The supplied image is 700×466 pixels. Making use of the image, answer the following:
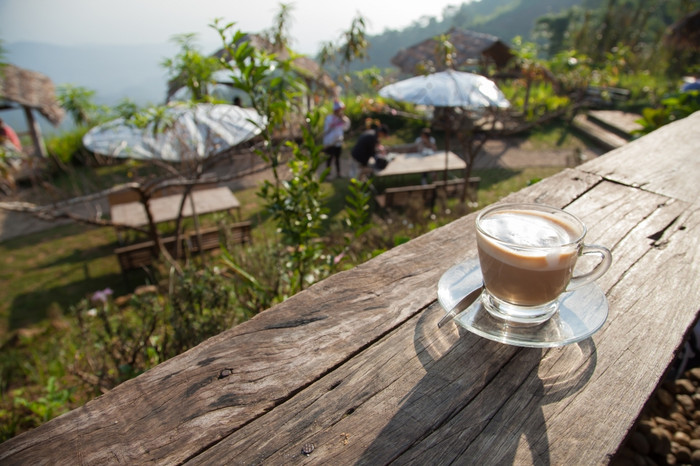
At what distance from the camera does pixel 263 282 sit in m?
3.10

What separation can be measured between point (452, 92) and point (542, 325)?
7.95 metres

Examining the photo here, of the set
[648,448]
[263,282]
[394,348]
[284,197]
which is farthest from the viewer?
[263,282]

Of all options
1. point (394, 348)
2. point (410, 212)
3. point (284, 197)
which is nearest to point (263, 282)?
point (284, 197)

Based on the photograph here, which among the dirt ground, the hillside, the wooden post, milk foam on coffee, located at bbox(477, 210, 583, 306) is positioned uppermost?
the hillside

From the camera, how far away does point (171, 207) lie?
7145mm

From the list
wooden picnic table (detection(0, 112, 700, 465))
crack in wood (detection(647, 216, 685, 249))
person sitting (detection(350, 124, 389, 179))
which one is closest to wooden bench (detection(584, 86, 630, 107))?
person sitting (detection(350, 124, 389, 179))

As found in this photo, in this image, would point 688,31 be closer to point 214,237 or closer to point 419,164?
point 419,164

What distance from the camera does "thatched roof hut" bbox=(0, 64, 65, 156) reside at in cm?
1044

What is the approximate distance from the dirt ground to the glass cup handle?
8.18 meters

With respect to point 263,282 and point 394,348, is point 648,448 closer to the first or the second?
point 394,348

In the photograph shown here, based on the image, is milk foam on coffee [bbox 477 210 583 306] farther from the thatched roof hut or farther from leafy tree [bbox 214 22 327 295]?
the thatched roof hut

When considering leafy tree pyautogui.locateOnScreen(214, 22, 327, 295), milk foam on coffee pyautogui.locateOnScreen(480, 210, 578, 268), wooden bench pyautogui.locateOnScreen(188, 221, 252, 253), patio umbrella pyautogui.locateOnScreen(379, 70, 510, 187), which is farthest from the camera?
patio umbrella pyautogui.locateOnScreen(379, 70, 510, 187)

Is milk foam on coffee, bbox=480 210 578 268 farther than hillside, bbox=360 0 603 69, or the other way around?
hillside, bbox=360 0 603 69

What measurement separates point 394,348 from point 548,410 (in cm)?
30
